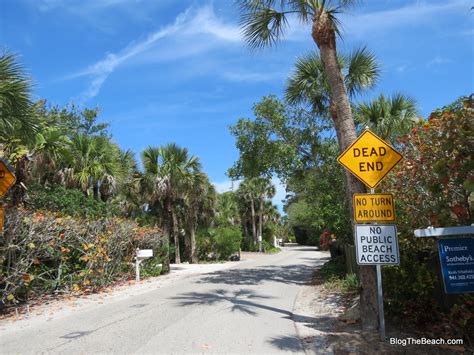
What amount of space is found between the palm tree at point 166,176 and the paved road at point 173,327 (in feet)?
44.4

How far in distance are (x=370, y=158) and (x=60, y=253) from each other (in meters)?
8.84

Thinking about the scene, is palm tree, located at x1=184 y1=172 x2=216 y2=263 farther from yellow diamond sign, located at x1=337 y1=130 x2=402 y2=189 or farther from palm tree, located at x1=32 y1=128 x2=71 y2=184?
yellow diamond sign, located at x1=337 y1=130 x2=402 y2=189

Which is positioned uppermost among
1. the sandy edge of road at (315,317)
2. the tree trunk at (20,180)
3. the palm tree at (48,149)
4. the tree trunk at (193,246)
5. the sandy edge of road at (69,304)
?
the palm tree at (48,149)

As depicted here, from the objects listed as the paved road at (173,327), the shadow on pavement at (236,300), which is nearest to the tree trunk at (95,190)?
the paved road at (173,327)

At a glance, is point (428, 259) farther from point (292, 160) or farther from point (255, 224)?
point (255, 224)

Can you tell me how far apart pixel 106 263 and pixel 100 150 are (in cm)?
A: 780

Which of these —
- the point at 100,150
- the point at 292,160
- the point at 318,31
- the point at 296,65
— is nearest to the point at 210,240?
the point at 100,150

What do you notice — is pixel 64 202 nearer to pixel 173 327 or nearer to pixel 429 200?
pixel 173 327

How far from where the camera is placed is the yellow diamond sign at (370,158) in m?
6.50

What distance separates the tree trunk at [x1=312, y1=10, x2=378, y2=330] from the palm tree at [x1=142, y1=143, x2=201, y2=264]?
1782cm

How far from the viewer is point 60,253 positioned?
37.5 ft

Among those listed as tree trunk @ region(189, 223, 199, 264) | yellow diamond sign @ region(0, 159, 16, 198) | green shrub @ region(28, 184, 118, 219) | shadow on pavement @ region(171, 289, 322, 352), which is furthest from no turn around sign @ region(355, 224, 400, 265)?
tree trunk @ region(189, 223, 199, 264)

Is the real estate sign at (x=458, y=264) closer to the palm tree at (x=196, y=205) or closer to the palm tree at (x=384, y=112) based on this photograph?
the palm tree at (x=384, y=112)

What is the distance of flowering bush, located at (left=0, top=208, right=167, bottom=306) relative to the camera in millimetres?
9547
